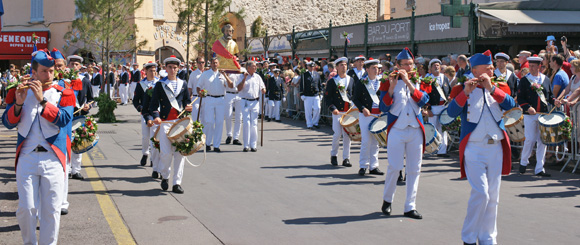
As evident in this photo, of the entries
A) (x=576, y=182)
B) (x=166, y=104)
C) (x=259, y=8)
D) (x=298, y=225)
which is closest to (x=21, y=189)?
(x=298, y=225)

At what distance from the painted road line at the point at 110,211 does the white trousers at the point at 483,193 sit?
139 inches

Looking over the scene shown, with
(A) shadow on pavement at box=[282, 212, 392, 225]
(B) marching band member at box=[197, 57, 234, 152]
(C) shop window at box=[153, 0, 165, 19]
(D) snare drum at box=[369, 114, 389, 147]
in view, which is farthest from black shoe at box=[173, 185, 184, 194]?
(C) shop window at box=[153, 0, 165, 19]

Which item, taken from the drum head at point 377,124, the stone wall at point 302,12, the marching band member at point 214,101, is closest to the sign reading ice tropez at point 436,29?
the marching band member at point 214,101

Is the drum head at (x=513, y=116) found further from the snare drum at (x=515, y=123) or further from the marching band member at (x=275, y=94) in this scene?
the marching band member at (x=275, y=94)

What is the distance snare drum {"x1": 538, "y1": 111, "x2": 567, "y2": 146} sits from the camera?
11.7 metres

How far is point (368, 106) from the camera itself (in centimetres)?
1124

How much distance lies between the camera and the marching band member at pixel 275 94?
24.5 m

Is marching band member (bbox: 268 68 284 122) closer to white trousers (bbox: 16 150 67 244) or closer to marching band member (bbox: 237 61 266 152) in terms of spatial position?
marching band member (bbox: 237 61 266 152)

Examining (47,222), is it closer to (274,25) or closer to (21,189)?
(21,189)

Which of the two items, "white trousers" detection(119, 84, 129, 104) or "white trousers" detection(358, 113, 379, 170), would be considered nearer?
"white trousers" detection(358, 113, 379, 170)

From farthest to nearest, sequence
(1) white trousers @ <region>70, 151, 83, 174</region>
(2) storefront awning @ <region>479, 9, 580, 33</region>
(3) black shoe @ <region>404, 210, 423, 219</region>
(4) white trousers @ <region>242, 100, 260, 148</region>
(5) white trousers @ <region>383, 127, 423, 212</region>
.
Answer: (2) storefront awning @ <region>479, 9, 580, 33</region>
(4) white trousers @ <region>242, 100, 260, 148</region>
(1) white trousers @ <region>70, 151, 83, 174</region>
(5) white trousers @ <region>383, 127, 423, 212</region>
(3) black shoe @ <region>404, 210, 423, 219</region>

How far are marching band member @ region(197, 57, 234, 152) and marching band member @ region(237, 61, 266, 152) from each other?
0.57m

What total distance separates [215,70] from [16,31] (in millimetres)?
32058

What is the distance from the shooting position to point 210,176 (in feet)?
38.5
